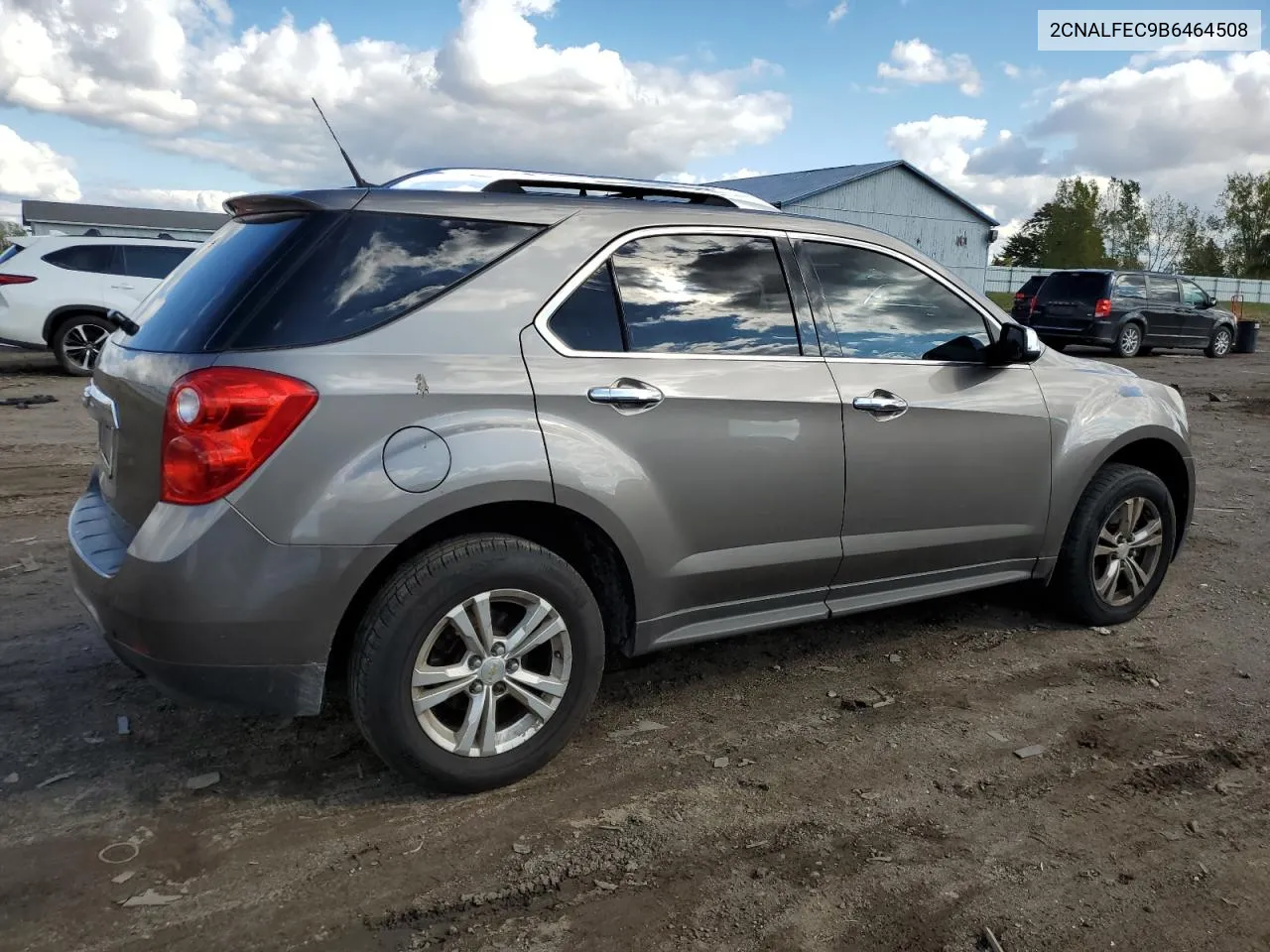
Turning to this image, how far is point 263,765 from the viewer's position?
315 cm

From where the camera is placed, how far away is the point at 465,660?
9.43ft

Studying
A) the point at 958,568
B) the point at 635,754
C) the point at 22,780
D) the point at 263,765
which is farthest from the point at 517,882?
the point at 958,568

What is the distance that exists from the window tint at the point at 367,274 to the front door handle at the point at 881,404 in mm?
1378

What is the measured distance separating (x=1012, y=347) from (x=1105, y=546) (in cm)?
116

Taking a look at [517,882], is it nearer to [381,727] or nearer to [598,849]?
[598,849]

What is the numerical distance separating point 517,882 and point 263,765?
1048mm

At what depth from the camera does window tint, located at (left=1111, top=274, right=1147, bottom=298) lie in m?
18.9

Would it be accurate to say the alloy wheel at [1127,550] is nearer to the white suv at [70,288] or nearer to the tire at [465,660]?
the tire at [465,660]

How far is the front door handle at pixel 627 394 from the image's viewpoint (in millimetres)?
3020

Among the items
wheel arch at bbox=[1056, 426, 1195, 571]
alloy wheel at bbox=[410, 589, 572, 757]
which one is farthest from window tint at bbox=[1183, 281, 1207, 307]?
alloy wheel at bbox=[410, 589, 572, 757]

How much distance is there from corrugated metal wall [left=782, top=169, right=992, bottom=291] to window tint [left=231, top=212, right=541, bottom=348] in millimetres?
34313

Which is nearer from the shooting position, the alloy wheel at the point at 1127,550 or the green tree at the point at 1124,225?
the alloy wheel at the point at 1127,550

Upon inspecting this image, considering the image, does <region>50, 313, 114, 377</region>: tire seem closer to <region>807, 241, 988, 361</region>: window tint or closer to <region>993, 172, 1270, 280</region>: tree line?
<region>807, 241, 988, 361</region>: window tint

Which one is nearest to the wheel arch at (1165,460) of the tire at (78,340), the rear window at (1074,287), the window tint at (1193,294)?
the tire at (78,340)
